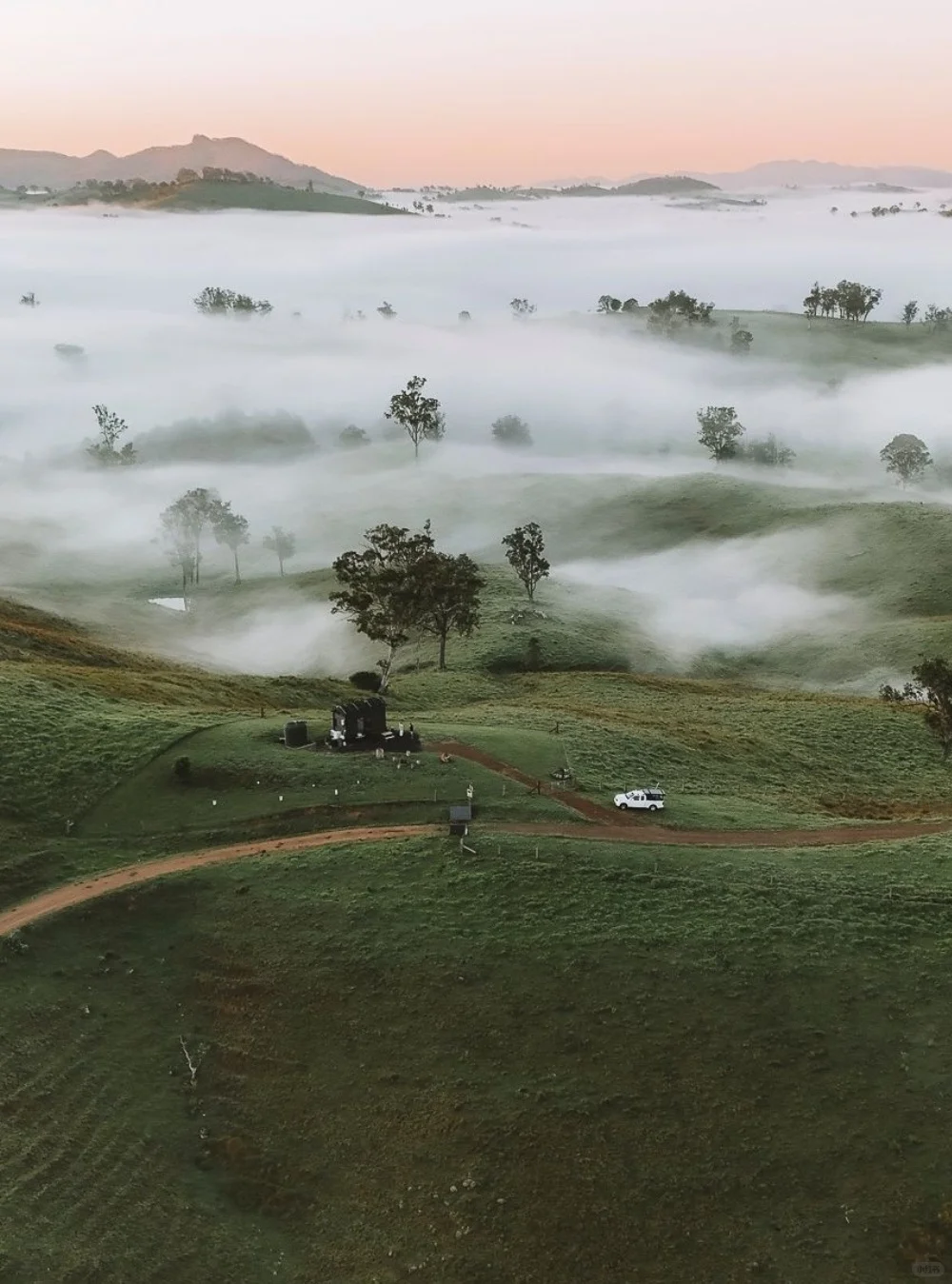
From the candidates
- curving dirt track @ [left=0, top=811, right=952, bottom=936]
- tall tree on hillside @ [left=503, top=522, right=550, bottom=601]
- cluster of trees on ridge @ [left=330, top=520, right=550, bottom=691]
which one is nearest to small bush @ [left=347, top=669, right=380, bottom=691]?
cluster of trees on ridge @ [left=330, top=520, right=550, bottom=691]

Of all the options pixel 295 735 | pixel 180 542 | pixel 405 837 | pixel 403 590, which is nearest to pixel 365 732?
pixel 295 735

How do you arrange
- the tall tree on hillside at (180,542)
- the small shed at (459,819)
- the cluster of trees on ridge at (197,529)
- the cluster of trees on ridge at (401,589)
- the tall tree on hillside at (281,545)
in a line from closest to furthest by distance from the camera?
1. the small shed at (459,819)
2. the cluster of trees on ridge at (401,589)
3. the cluster of trees on ridge at (197,529)
4. the tall tree on hillside at (180,542)
5. the tall tree on hillside at (281,545)

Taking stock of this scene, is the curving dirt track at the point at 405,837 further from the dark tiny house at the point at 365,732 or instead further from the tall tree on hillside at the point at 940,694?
the tall tree on hillside at the point at 940,694

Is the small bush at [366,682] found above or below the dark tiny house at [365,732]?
below

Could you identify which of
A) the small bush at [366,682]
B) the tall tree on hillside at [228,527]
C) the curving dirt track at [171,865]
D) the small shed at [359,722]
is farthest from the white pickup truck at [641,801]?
the tall tree on hillside at [228,527]

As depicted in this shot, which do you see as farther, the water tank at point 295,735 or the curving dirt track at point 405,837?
the water tank at point 295,735

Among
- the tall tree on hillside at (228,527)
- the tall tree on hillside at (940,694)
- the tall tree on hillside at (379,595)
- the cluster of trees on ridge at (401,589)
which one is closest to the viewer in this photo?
the tall tree on hillside at (940,694)

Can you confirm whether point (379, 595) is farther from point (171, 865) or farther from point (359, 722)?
point (171, 865)

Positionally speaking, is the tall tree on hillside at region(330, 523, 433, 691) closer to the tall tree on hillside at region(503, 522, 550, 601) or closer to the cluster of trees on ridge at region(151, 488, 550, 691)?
the cluster of trees on ridge at region(151, 488, 550, 691)
